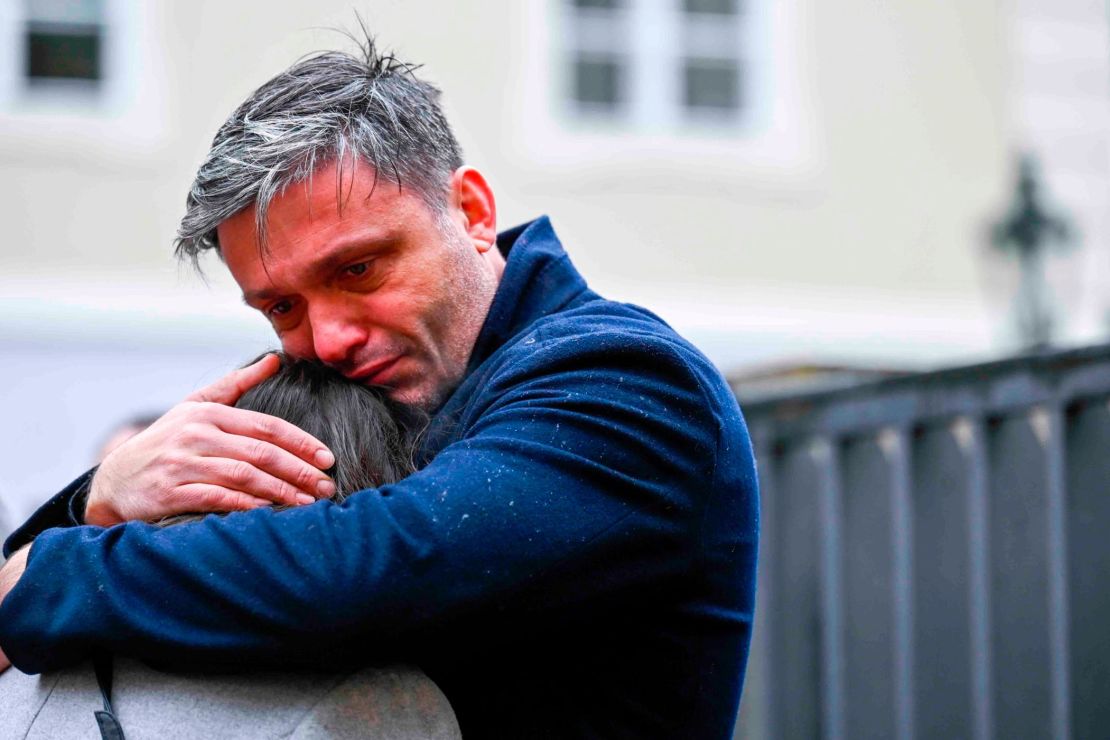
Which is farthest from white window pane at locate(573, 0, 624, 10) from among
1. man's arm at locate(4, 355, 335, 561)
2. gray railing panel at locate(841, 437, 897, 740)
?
man's arm at locate(4, 355, 335, 561)

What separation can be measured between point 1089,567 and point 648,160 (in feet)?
20.8

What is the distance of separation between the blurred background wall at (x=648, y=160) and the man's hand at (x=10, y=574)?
257 inches

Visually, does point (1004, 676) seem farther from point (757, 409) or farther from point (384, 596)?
point (384, 596)

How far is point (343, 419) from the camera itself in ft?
6.29

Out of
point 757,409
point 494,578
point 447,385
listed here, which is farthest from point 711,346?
point 494,578

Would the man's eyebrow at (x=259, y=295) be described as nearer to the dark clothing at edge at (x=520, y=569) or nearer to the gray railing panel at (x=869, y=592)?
the dark clothing at edge at (x=520, y=569)

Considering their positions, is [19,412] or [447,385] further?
[19,412]

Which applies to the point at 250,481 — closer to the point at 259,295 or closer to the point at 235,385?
the point at 235,385

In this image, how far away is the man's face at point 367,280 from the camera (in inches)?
82.4

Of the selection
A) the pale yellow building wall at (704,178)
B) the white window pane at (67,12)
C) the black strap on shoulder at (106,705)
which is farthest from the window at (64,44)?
the black strap on shoulder at (106,705)

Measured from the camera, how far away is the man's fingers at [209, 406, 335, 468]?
1.81 metres

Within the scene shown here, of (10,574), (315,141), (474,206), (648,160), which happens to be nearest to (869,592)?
(474,206)

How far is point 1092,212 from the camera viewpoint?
10133 millimetres

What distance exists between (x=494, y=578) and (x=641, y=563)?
0.20m
